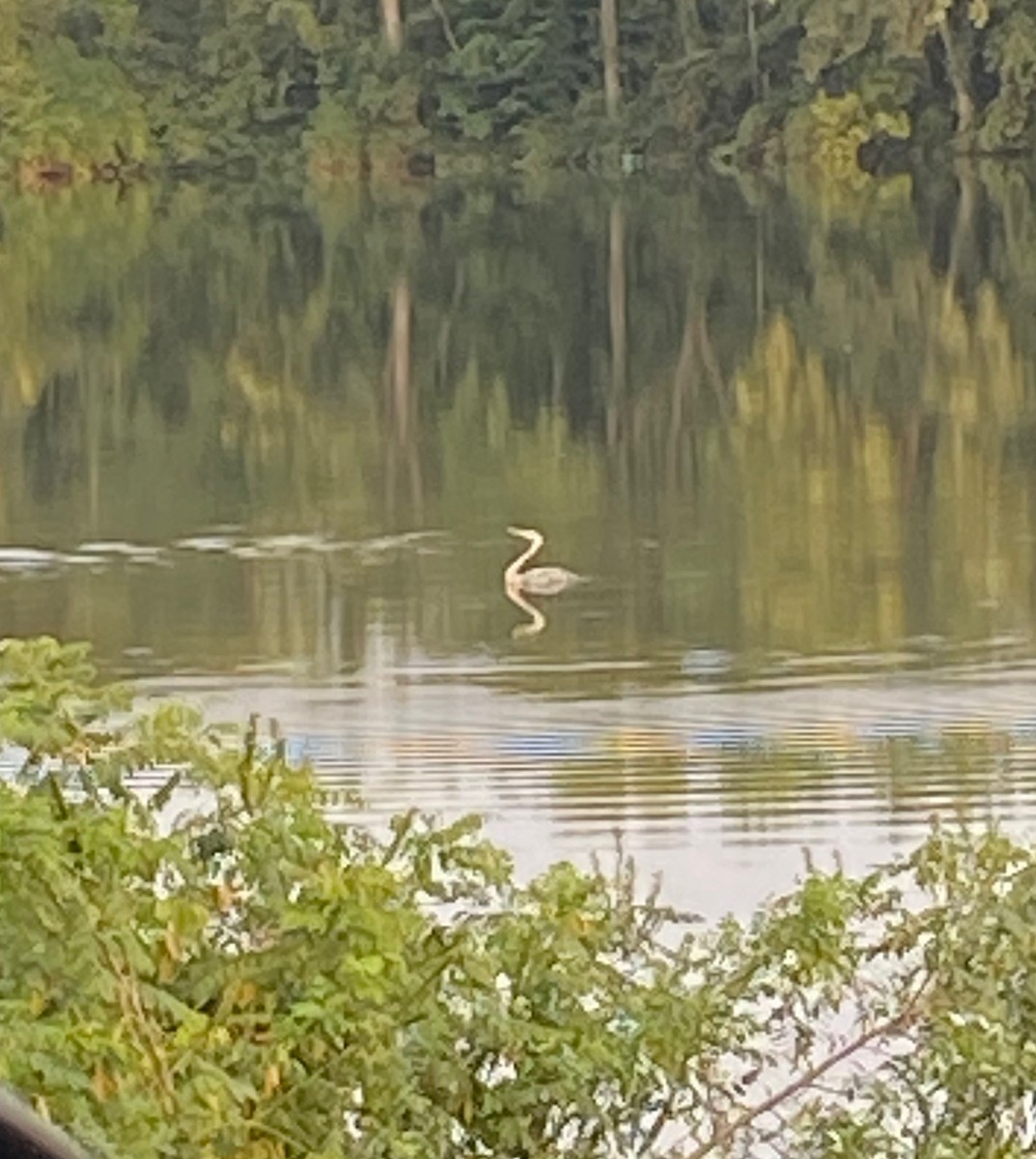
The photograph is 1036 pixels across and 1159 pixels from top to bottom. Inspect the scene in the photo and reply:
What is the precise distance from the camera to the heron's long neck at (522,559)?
49.8 ft

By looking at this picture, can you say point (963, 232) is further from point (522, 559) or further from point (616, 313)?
point (522, 559)

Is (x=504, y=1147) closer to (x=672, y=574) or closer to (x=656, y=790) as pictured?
(x=656, y=790)

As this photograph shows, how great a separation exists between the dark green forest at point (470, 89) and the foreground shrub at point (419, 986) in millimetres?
41396

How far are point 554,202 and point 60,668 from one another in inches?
1611

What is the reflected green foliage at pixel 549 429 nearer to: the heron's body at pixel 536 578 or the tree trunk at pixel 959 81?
the heron's body at pixel 536 578

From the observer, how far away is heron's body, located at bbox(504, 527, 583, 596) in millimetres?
15070

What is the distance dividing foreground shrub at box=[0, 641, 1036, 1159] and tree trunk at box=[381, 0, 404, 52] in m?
43.3

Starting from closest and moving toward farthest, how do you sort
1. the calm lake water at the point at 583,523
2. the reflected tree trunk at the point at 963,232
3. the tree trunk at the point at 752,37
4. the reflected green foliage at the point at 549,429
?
1. the calm lake water at the point at 583,523
2. the reflected green foliage at the point at 549,429
3. the reflected tree trunk at the point at 963,232
4. the tree trunk at the point at 752,37

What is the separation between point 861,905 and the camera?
495cm

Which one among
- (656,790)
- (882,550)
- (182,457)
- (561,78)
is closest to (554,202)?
(561,78)

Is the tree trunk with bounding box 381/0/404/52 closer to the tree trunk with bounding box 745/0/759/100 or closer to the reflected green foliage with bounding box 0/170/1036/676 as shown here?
the tree trunk with bounding box 745/0/759/100

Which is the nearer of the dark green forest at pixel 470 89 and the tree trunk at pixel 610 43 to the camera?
the dark green forest at pixel 470 89

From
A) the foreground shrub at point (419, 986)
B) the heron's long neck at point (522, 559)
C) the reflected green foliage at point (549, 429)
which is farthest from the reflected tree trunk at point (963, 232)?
the foreground shrub at point (419, 986)

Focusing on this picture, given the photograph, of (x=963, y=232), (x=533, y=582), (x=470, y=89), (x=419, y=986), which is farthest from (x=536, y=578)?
(x=470, y=89)
